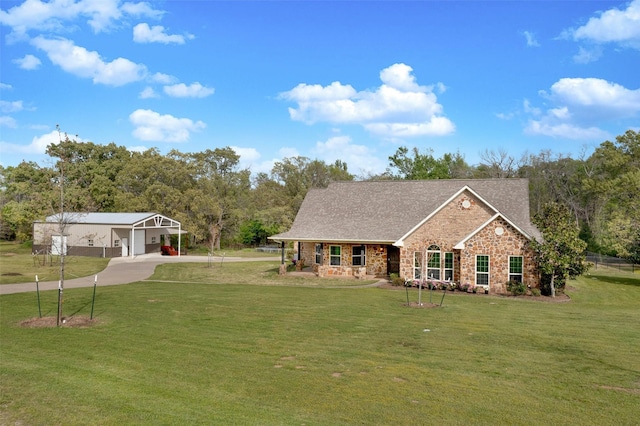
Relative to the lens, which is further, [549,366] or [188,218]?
[188,218]

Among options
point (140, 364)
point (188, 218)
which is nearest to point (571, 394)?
point (140, 364)

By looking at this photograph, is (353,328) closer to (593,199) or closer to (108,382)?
(108,382)

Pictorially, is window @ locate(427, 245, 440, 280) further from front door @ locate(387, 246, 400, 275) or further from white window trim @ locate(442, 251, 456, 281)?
front door @ locate(387, 246, 400, 275)

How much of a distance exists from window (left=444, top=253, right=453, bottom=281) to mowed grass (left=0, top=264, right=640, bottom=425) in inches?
274

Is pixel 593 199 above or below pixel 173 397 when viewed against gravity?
above

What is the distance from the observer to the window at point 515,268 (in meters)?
24.8

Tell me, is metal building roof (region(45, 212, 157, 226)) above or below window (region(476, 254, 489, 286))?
above

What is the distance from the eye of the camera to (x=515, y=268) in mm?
24844

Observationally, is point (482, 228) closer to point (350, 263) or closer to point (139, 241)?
point (350, 263)

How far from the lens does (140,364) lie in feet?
35.6

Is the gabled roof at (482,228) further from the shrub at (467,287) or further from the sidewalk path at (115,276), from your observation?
the sidewalk path at (115,276)

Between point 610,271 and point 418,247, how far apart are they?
73.8 ft

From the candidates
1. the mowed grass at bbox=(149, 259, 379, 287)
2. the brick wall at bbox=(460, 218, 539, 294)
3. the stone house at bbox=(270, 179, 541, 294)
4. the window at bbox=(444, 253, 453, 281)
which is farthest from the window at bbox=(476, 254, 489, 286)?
the mowed grass at bbox=(149, 259, 379, 287)

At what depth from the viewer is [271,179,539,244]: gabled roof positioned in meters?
29.1
